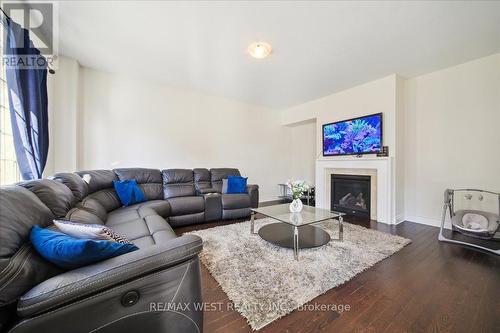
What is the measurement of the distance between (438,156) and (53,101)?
594 cm

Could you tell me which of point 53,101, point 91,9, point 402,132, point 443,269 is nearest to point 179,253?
point 443,269

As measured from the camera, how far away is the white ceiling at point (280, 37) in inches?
76.5

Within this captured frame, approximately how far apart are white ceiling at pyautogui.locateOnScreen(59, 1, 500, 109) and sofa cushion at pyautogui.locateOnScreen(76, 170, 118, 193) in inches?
66.8

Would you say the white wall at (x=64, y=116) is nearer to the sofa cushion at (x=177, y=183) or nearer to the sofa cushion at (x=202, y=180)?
the sofa cushion at (x=177, y=183)

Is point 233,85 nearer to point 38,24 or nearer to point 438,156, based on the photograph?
point 38,24

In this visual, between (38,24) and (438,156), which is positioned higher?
(38,24)

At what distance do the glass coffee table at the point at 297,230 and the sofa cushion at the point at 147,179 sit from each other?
1809mm

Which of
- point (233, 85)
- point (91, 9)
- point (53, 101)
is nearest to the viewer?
point (91, 9)

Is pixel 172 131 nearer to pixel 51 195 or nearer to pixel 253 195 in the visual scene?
pixel 253 195

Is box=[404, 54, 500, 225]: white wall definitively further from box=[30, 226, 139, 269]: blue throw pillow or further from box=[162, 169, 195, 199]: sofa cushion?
box=[30, 226, 139, 269]: blue throw pillow

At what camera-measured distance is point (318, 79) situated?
3.55 metres

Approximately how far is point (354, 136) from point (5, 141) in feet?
15.8

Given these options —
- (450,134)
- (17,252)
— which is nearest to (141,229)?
(17,252)

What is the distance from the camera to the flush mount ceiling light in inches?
97.5
